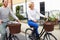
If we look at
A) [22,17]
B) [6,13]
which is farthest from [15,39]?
[22,17]

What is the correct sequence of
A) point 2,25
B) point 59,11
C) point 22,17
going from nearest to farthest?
point 2,25 → point 59,11 → point 22,17

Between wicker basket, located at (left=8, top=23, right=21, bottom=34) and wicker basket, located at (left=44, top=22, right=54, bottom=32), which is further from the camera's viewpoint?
wicker basket, located at (left=44, top=22, right=54, bottom=32)

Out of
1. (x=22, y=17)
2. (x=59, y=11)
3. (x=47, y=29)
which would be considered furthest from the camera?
(x=22, y=17)

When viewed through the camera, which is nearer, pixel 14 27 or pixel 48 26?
pixel 14 27

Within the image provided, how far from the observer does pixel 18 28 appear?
7766 mm

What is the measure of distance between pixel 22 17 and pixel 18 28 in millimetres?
14044

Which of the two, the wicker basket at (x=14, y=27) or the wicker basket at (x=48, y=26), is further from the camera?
the wicker basket at (x=48, y=26)

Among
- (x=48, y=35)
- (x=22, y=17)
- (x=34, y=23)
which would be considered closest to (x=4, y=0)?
(x=34, y=23)

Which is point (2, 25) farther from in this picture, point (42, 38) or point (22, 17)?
point (22, 17)

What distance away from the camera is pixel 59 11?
18.3 m

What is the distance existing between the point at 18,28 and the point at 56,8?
1142 cm

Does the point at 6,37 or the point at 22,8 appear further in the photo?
the point at 22,8

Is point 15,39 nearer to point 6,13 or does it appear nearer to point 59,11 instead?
point 6,13

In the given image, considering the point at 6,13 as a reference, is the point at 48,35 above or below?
below
